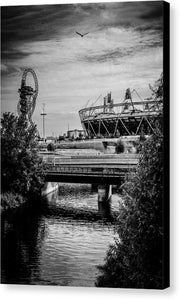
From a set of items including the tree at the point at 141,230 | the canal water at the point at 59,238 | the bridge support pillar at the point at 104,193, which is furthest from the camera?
the bridge support pillar at the point at 104,193

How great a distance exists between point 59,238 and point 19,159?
817 mm

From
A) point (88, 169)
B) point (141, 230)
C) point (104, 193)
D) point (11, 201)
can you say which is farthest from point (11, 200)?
point (141, 230)

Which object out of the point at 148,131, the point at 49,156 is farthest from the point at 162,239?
the point at 49,156

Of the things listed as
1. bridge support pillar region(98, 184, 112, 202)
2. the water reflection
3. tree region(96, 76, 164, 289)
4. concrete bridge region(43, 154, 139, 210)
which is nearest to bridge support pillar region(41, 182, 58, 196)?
concrete bridge region(43, 154, 139, 210)

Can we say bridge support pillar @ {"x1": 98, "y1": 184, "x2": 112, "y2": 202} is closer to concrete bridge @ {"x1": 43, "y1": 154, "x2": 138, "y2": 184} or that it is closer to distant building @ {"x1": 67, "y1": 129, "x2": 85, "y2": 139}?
concrete bridge @ {"x1": 43, "y1": 154, "x2": 138, "y2": 184}

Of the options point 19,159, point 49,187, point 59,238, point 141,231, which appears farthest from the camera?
point 19,159

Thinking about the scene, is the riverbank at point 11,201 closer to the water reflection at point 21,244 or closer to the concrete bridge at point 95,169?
the water reflection at point 21,244

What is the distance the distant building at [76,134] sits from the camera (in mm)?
6621

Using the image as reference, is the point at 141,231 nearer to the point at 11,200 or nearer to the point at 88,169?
the point at 88,169

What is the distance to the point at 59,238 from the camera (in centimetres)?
652

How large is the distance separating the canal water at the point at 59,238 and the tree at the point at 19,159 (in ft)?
0.63

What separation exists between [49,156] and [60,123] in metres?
0.32

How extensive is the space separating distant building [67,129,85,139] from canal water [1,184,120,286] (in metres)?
0.42

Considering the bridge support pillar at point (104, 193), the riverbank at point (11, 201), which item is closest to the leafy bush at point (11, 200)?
the riverbank at point (11, 201)
